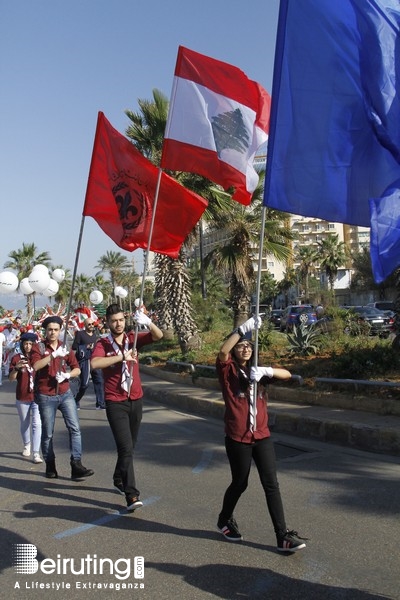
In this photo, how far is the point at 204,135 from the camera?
6.95 metres

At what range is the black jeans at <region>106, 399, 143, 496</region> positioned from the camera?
5289 millimetres

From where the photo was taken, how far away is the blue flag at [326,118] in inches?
208

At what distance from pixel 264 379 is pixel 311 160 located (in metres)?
2.19

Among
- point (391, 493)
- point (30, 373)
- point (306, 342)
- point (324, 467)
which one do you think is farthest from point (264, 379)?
point (306, 342)

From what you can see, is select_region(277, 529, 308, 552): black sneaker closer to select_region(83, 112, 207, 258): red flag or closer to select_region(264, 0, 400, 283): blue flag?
select_region(264, 0, 400, 283): blue flag

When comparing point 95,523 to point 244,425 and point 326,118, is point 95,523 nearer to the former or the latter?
point 244,425

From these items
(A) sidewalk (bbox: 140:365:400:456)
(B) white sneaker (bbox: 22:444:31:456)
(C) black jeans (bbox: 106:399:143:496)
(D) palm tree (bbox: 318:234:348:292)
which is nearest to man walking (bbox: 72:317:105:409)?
(A) sidewalk (bbox: 140:365:400:456)

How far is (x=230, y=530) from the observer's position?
4531 mm

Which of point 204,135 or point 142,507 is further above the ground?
point 204,135

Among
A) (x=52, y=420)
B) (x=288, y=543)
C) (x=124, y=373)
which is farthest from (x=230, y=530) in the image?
(x=52, y=420)

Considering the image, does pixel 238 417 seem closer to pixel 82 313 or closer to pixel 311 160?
pixel 311 160

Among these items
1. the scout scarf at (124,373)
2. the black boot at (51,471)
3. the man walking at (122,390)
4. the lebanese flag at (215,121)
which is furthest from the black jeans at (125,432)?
the lebanese flag at (215,121)

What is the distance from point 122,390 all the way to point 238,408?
147 cm

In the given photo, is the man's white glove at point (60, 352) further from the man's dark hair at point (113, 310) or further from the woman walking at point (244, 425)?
the woman walking at point (244, 425)
